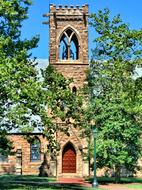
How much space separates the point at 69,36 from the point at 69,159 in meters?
11.8

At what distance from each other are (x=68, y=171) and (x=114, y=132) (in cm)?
1110

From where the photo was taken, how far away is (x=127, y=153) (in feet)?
115

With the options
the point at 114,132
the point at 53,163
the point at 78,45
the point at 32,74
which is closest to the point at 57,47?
the point at 78,45

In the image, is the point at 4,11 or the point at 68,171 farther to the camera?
the point at 68,171

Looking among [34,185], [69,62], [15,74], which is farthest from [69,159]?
[15,74]

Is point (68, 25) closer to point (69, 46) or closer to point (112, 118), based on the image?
point (69, 46)

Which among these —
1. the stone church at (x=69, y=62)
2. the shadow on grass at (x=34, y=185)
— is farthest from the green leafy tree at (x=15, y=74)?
the stone church at (x=69, y=62)

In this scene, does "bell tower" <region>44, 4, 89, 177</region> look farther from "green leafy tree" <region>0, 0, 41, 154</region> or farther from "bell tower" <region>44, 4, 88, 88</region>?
"green leafy tree" <region>0, 0, 41, 154</region>

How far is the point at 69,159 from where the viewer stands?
45.0 m

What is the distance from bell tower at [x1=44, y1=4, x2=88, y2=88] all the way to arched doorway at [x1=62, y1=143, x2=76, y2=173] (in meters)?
6.42

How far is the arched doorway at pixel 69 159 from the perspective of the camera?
4475 centimetres

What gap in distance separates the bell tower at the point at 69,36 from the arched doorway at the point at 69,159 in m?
6.42

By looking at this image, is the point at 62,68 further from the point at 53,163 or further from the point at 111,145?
the point at 111,145

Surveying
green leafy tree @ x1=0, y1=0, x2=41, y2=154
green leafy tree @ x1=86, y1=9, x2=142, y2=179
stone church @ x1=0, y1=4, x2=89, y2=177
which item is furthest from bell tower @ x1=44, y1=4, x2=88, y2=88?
green leafy tree @ x1=0, y1=0, x2=41, y2=154
